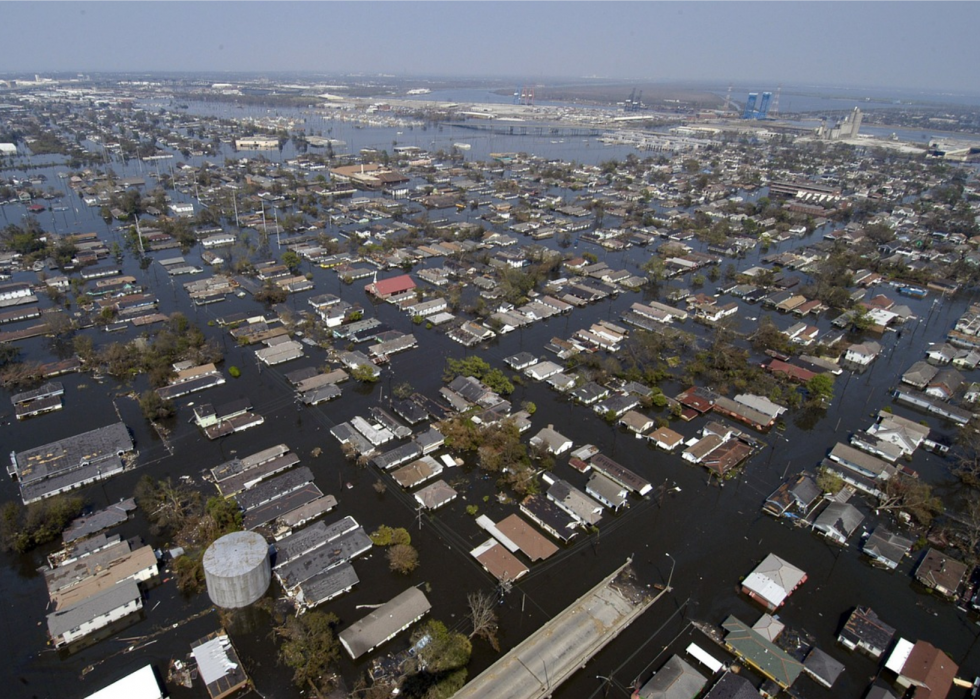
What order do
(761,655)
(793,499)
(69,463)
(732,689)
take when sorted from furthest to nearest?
(69,463) → (793,499) → (761,655) → (732,689)

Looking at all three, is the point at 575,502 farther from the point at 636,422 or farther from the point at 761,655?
the point at 761,655

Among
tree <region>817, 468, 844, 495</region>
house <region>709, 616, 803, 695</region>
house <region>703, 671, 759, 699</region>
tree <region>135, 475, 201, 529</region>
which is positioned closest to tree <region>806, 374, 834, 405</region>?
tree <region>817, 468, 844, 495</region>

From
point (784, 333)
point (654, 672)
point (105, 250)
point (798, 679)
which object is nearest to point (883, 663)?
point (798, 679)

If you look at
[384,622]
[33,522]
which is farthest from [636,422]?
[33,522]

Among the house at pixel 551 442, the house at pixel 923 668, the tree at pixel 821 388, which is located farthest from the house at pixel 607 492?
the tree at pixel 821 388

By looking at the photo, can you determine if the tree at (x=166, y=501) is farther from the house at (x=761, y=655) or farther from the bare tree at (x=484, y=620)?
the house at (x=761, y=655)

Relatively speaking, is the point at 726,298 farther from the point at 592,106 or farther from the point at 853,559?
the point at 592,106
